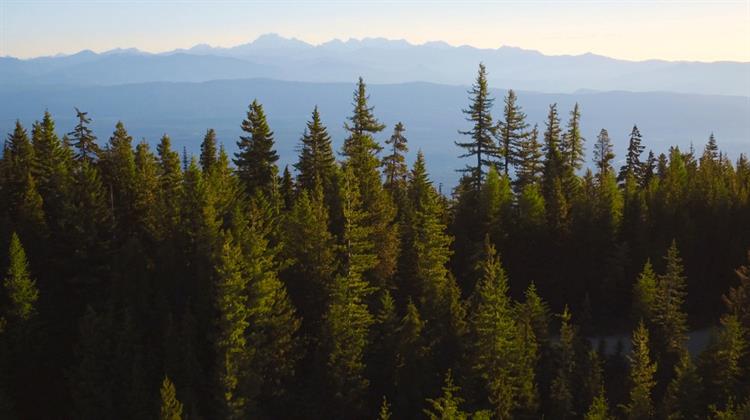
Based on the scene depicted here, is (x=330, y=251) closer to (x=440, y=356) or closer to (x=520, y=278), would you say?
(x=440, y=356)

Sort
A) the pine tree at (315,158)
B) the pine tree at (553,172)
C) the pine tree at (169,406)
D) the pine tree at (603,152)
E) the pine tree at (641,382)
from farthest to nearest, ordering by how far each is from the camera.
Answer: the pine tree at (603,152) → the pine tree at (553,172) → the pine tree at (315,158) → the pine tree at (641,382) → the pine tree at (169,406)

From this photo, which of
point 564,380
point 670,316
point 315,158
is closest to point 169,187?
point 315,158

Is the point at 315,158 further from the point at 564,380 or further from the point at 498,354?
the point at 564,380

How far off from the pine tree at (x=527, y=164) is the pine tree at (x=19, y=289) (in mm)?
35470

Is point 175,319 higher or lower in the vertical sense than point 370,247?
lower

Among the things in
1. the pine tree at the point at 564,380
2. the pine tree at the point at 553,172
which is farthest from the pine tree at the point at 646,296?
the pine tree at the point at 553,172

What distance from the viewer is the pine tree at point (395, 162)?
5319 centimetres

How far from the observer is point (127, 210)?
43.2 meters

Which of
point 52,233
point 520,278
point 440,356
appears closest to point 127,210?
point 52,233

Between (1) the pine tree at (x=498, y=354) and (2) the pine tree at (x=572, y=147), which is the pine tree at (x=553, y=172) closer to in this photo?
(2) the pine tree at (x=572, y=147)

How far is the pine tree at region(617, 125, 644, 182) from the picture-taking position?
65.8 m

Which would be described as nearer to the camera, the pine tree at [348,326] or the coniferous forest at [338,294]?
the coniferous forest at [338,294]

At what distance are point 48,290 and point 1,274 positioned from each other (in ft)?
8.67

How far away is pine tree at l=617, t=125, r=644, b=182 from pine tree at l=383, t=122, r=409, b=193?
24.3 meters
